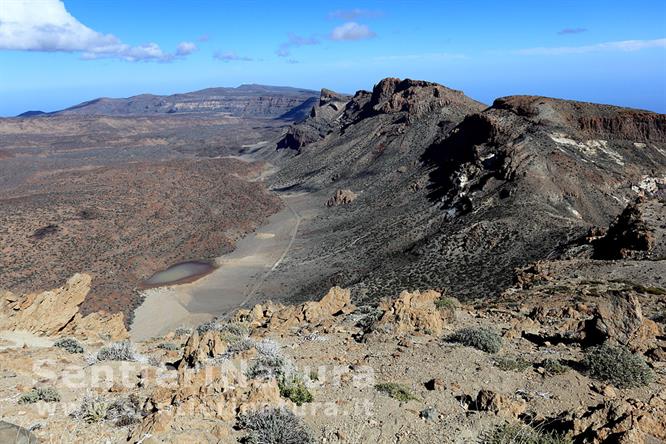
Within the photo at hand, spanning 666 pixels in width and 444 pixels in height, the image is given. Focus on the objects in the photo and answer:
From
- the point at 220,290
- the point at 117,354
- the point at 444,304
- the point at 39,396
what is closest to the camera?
the point at 39,396

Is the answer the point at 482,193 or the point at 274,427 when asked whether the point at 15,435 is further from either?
the point at 482,193

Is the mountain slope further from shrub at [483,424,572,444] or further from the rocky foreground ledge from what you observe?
shrub at [483,424,572,444]

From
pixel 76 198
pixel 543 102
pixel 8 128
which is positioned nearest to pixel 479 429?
pixel 543 102

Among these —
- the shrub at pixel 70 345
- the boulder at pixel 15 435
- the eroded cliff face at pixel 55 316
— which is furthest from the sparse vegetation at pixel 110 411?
the eroded cliff face at pixel 55 316

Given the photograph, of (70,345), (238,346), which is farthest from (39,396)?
(70,345)

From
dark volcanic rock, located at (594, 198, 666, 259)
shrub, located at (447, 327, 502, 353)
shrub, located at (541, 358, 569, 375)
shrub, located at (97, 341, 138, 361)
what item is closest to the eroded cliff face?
shrub, located at (97, 341, 138, 361)

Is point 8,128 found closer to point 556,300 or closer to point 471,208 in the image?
point 471,208
